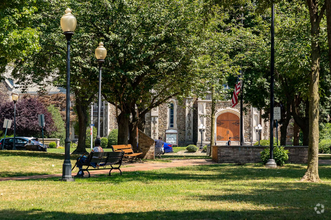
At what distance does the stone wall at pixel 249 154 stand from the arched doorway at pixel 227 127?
29565mm

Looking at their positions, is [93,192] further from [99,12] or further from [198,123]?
[198,123]

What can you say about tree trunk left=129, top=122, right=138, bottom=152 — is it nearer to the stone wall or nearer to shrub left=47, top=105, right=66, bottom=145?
the stone wall

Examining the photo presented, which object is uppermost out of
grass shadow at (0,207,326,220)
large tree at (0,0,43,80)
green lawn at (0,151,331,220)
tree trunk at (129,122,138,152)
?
large tree at (0,0,43,80)

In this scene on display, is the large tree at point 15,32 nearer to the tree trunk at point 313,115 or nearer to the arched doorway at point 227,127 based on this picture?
the tree trunk at point 313,115

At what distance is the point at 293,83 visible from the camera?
25.4 meters

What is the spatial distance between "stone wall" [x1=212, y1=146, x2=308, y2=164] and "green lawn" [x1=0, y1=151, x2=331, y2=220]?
9514 millimetres

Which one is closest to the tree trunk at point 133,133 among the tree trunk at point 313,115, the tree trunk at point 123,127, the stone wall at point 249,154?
the tree trunk at point 123,127

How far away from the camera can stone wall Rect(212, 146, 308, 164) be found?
72.3 feet

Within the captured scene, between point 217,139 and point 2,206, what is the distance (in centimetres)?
4497

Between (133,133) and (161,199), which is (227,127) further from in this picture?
(161,199)

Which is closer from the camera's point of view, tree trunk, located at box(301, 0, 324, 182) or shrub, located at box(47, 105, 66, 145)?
tree trunk, located at box(301, 0, 324, 182)

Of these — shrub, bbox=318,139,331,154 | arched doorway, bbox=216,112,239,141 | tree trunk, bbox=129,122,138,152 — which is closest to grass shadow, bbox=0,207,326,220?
tree trunk, bbox=129,122,138,152

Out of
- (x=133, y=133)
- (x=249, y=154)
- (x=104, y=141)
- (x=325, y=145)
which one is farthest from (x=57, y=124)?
(x=249, y=154)

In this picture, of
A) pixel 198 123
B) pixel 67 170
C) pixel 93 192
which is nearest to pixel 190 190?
pixel 93 192
